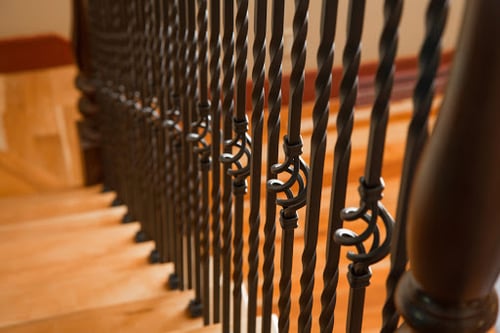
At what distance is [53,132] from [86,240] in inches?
81.8

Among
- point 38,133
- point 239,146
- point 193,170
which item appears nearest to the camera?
point 239,146

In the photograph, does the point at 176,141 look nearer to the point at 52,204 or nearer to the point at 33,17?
the point at 52,204

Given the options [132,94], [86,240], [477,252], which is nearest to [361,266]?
[477,252]

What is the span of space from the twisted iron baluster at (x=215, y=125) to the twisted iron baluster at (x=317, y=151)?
0.38m

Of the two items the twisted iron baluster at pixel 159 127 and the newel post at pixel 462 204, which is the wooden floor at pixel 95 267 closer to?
the twisted iron baluster at pixel 159 127

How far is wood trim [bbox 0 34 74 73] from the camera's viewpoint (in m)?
4.84

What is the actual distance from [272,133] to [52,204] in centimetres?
189

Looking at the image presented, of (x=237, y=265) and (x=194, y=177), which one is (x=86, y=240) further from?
(x=237, y=265)

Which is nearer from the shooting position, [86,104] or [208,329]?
[208,329]

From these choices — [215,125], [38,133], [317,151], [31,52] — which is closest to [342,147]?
[317,151]

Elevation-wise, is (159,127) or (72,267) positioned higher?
(159,127)

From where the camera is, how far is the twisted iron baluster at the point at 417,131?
2.07ft

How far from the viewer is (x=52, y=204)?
8.90 ft

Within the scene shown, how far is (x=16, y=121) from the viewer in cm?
428
